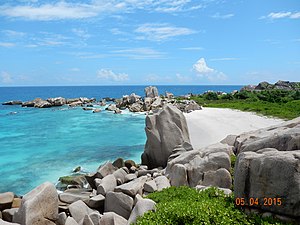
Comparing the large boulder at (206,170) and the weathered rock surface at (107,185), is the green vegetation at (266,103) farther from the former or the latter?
the weathered rock surface at (107,185)

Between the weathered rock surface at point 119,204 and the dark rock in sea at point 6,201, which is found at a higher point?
the weathered rock surface at point 119,204

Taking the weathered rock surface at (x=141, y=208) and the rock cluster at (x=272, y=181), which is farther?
the weathered rock surface at (x=141, y=208)

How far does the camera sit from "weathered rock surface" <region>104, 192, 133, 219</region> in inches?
418

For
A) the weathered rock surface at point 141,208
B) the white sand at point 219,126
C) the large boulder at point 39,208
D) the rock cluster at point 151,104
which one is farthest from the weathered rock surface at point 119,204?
the rock cluster at point 151,104

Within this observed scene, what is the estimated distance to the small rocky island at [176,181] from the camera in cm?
691

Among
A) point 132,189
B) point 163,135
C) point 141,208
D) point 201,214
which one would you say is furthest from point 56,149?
point 201,214

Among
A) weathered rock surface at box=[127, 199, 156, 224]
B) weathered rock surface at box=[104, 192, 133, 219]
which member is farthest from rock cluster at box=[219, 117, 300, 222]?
weathered rock surface at box=[104, 192, 133, 219]

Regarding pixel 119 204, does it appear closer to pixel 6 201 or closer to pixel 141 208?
pixel 141 208

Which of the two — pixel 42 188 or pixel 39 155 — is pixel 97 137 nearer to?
pixel 39 155

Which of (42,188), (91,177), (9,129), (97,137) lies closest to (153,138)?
(91,177)

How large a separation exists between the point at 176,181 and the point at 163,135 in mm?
6885

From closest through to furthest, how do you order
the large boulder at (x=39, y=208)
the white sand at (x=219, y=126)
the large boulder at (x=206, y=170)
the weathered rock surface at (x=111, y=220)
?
1. the weathered rock surface at (x=111, y=220)
2. the large boulder at (x=39, y=208)
3. the large boulder at (x=206, y=170)
4. the white sand at (x=219, y=126)

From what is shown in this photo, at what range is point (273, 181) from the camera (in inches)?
273

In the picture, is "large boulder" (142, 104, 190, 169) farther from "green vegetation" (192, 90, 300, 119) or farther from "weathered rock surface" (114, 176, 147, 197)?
"green vegetation" (192, 90, 300, 119)
